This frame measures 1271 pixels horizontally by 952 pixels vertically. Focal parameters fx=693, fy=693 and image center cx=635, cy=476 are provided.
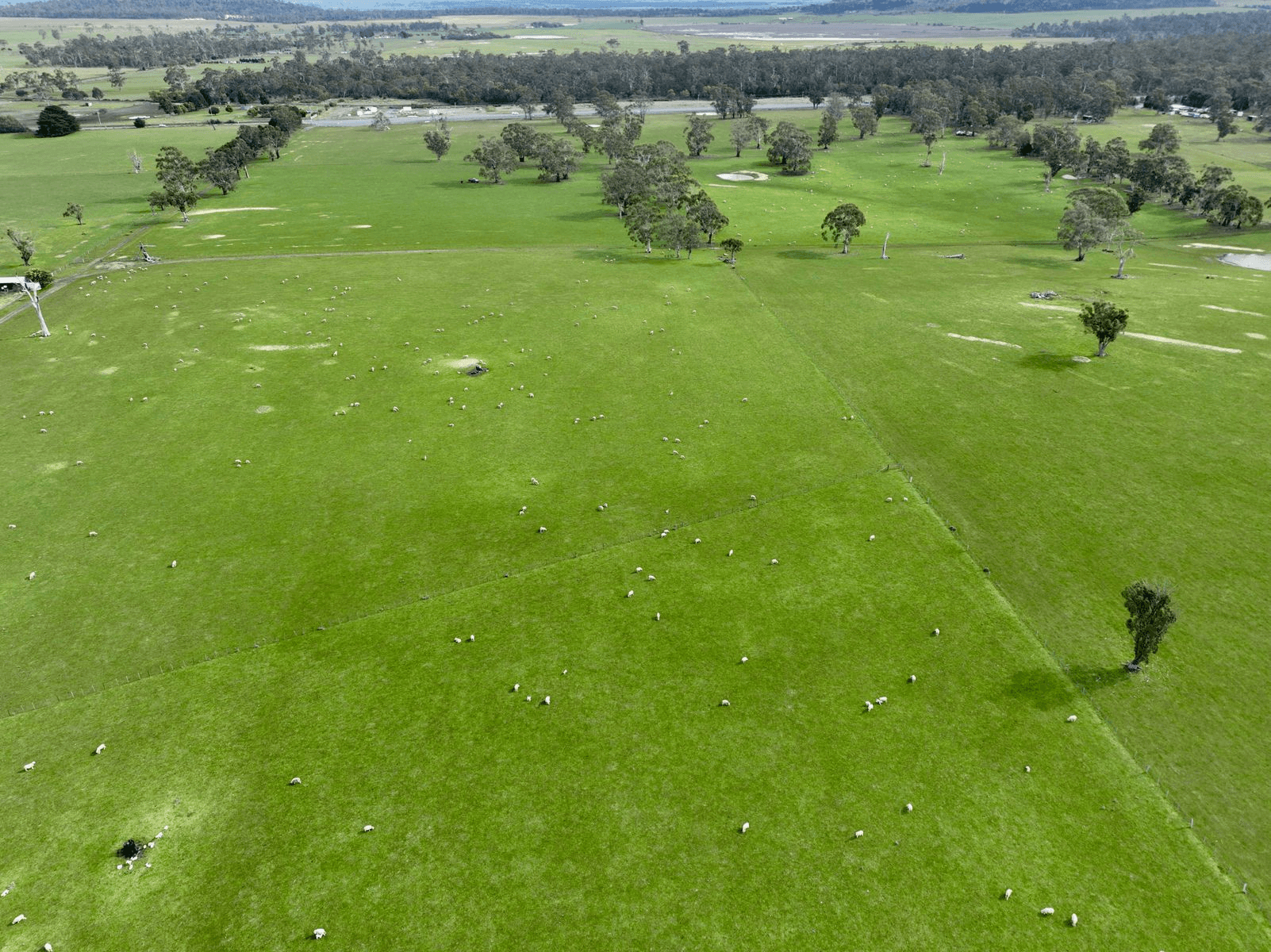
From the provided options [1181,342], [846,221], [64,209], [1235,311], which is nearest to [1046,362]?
[1181,342]

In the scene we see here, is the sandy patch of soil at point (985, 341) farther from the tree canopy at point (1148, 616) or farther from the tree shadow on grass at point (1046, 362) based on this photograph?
the tree canopy at point (1148, 616)

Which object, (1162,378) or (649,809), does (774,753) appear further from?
(1162,378)

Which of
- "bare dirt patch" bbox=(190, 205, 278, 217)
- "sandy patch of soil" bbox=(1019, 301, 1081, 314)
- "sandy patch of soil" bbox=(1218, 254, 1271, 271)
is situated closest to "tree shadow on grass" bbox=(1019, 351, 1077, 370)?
"sandy patch of soil" bbox=(1019, 301, 1081, 314)

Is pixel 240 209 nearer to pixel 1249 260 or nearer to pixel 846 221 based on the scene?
pixel 846 221

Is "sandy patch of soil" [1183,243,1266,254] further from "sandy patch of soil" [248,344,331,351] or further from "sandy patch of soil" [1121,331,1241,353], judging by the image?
"sandy patch of soil" [248,344,331,351]

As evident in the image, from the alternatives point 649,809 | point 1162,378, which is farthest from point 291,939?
point 1162,378
